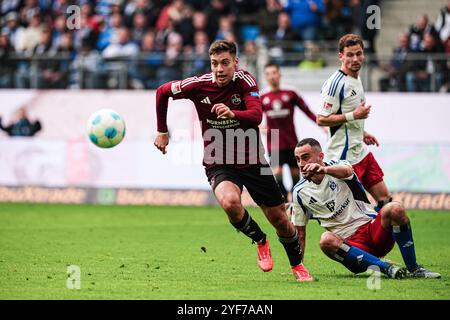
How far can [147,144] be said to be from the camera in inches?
755

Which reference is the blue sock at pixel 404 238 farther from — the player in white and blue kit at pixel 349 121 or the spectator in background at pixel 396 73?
the spectator in background at pixel 396 73

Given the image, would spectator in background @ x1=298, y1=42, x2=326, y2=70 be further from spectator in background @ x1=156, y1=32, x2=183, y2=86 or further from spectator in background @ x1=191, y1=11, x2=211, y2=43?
spectator in background @ x1=191, y1=11, x2=211, y2=43

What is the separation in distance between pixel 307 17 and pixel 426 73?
329 centimetres

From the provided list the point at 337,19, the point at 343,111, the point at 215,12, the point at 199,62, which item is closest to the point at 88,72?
the point at 199,62

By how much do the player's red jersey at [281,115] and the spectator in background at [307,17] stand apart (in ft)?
17.3

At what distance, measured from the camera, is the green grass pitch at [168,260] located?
7.99 meters

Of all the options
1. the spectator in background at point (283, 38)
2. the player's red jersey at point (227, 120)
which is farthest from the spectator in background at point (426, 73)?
the player's red jersey at point (227, 120)

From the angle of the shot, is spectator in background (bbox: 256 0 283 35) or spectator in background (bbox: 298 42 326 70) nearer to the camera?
spectator in background (bbox: 298 42 326 70)

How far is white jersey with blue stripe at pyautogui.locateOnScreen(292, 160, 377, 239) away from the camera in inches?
354

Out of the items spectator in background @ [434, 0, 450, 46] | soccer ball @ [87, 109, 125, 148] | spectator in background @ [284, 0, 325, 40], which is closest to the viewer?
soccer ball @ [87, 109, 125, 148]

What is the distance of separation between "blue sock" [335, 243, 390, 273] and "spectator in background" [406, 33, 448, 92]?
33.6 feet

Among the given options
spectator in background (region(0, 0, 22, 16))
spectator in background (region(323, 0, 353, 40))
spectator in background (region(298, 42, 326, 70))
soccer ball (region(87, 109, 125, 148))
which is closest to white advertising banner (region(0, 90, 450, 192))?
spectator in background (region(298, 42, 326, 70))

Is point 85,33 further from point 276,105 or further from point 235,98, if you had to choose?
point 235,98
